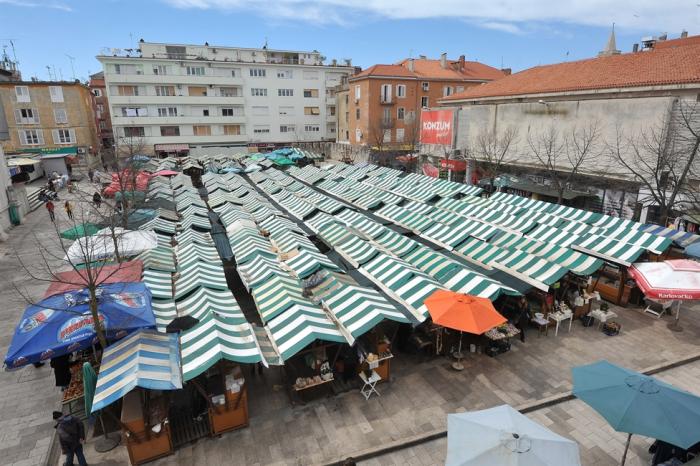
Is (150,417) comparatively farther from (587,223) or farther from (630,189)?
(630,189)

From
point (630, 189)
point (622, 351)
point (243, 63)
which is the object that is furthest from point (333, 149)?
point (622, 351)

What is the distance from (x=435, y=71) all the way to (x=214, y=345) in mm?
53138

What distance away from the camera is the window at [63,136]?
46.4m

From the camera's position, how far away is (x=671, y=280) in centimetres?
1192

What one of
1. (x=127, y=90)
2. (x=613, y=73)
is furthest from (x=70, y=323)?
(x=127, y=90)

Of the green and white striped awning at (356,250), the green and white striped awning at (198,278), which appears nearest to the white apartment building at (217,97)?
the green and white striped awning at (198,278)

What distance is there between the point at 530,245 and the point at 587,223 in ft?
14.8

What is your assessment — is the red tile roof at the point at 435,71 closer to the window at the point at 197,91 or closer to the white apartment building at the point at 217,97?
the white apartment building at the point at 217,97

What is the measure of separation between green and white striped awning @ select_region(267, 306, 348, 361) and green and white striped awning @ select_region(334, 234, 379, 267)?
4.07 metres

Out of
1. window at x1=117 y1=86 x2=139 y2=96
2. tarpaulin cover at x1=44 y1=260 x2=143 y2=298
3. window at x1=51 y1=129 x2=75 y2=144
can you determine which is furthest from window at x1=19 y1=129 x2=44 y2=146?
tarpaulin cover at x1=44 y1=260 x2=143 y2=298

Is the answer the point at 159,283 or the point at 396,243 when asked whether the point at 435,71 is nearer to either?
the point at 396,243

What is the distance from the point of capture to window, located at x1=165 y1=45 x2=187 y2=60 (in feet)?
185

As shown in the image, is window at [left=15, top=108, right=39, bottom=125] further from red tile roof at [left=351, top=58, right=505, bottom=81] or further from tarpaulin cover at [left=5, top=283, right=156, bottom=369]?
tarpaulin cover at [left=5, top=283, right=156, bottom=369]

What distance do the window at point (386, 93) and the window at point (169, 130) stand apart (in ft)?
94.5
